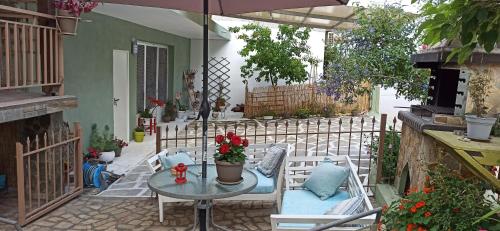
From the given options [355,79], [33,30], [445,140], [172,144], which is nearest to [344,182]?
Result: [445,140]

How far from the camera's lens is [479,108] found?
12.0ft

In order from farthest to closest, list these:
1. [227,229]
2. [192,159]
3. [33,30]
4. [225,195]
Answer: [192,159] → [33,30] → [227,229] → [225,195]

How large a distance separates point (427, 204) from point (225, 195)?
1.50 m

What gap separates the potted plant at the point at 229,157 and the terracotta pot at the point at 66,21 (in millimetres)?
2564

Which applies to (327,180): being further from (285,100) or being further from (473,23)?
(285,100)

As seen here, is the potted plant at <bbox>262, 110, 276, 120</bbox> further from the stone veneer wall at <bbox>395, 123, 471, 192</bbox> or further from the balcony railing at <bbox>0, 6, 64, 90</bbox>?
the balcony railing at <bbox>0, 6, 64, 90</bbox>

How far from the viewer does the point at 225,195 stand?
10.4ft

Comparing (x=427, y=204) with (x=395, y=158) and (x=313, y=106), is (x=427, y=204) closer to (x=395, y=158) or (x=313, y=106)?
(x=395, y=158)

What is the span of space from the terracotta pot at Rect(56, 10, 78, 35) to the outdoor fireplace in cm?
402

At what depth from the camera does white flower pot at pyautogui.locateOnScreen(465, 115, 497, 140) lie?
331cm

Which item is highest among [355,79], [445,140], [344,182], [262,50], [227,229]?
[262,50]

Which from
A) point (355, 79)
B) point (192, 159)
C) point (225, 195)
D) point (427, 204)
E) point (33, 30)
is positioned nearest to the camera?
point (427, 204)

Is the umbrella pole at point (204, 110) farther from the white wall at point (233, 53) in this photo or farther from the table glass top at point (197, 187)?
the white wall at point (233, 53)

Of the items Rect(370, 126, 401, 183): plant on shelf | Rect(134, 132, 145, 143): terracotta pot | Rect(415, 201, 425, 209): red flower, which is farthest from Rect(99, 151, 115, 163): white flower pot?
Rect(415, 201, 425, 209): red flower
